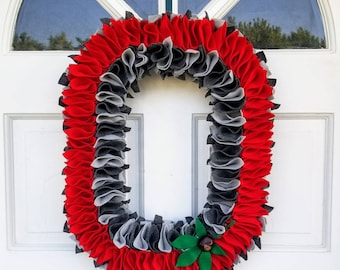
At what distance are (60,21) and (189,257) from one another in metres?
0.62

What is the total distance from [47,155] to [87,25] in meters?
0.32

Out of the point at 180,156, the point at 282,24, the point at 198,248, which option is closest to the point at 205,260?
the point at 198,248

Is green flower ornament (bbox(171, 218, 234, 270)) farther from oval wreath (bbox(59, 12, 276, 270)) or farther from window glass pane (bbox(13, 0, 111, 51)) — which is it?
window glass pane (bbox(13, 0, 111, 51))

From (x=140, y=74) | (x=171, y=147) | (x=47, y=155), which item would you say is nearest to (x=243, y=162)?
(x=171, y=147)

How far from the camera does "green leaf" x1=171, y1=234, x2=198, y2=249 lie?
0.84 metres

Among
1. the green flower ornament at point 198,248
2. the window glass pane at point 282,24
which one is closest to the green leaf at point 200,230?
the green flower ornament at point 198,248

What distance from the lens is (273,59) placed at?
36.0 inches

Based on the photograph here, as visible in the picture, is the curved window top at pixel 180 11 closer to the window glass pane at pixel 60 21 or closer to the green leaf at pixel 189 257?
the window glass pane at pixel 60 21

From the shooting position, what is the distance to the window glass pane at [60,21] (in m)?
0.94

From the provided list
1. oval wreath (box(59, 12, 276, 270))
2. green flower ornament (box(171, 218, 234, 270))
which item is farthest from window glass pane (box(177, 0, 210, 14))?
green flower ornament (box(171, 218, 234, 270))

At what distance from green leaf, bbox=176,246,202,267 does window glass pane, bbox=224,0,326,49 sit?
484mm

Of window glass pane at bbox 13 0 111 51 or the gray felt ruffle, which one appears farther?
window glass pane at bbox 13 0 111 51

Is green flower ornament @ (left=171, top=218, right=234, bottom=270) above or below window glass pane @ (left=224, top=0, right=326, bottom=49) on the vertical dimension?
below

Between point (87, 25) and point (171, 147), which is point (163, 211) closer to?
point (171, 147)
